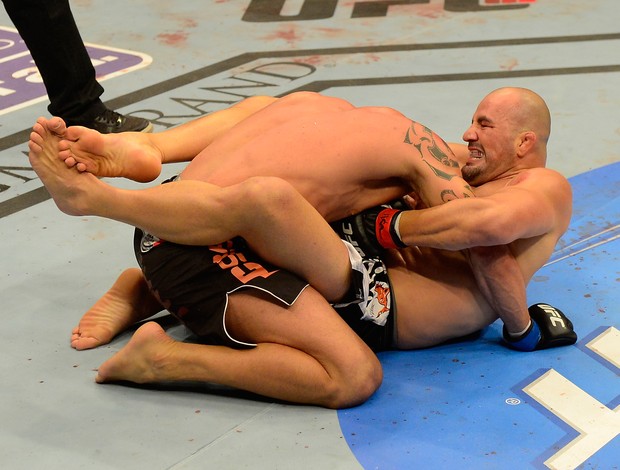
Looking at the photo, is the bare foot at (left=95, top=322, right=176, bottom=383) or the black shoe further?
the black shoe

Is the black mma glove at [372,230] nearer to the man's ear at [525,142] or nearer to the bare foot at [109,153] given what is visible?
the man's ear at [525,142]

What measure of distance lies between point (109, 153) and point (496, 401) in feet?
3.79

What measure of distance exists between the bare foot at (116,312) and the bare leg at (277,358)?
22cm

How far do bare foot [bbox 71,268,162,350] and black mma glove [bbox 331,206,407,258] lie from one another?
22.7 inches

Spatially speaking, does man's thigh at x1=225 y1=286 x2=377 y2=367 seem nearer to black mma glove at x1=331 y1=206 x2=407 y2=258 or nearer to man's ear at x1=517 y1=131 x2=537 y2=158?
black mma glove at x1=331 y1=206 x2=407 y2=258

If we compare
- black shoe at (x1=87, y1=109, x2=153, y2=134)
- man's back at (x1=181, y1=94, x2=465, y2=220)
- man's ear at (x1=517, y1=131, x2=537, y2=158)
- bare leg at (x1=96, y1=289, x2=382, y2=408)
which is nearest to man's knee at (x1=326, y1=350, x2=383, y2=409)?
bare leg at (x1=96, y1=289, x2=382, y2=408)

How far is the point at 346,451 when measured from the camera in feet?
6.73

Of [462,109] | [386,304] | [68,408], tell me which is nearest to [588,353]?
[386,304]

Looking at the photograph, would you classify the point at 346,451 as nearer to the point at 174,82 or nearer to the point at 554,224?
the point at 554,224

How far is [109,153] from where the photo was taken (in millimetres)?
2402

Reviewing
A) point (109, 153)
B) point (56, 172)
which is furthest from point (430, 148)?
point (56, 172)

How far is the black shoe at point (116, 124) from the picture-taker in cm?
366

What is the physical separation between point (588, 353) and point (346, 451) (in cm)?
76

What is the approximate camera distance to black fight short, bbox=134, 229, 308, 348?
7.32 feet
